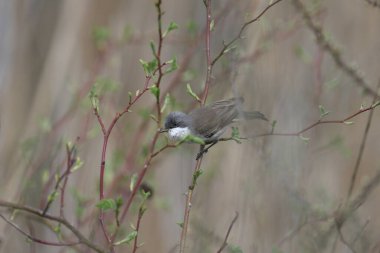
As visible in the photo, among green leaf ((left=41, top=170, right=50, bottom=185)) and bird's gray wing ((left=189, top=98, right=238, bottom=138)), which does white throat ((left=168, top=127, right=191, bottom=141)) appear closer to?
bird's gray wing ((left=189, top=98, right=238, bottom=138))

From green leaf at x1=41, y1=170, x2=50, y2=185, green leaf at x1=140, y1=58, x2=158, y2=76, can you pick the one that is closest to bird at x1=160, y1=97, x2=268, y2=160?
green leaf at x1=140, y1=58, x2=158, y2=76

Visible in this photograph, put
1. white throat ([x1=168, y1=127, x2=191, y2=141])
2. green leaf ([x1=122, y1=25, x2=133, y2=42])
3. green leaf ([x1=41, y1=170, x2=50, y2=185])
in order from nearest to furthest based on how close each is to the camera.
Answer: white throat ([x1=168, y1=127, x2=191, y2=141]), green leaf ([x1=41, y1=170, x2=50, y2=185]), green leaf ([x1=122, y1=25, x2=133, y2=42])

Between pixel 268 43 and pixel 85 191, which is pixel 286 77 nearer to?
A: pixel 268 43

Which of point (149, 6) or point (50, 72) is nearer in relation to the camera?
point (50, 72)

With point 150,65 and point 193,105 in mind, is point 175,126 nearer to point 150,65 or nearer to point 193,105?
point 150,65

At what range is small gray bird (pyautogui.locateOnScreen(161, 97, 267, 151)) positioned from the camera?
178cm

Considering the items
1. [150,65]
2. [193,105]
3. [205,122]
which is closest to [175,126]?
[205,122]

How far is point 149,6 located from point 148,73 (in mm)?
1971

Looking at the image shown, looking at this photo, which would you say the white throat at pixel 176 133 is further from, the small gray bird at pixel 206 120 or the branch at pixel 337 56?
the branch at pixel 337 56

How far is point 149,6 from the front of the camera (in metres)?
3.36

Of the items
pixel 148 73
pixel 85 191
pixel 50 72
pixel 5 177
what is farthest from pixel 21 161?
pixel 148 73

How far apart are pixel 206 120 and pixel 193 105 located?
0.63 meters

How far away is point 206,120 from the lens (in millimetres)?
1856

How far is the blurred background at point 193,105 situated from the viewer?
6.05 ft
